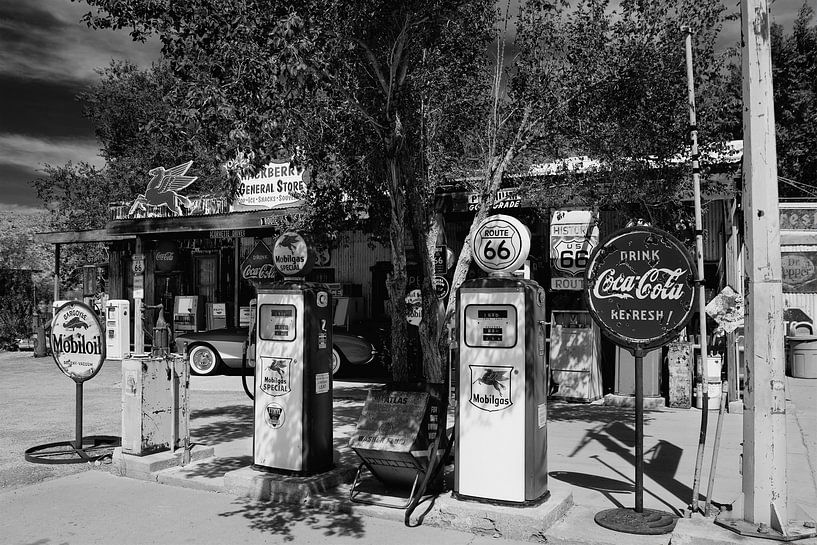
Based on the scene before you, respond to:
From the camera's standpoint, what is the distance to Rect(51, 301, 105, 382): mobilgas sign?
8.17 m

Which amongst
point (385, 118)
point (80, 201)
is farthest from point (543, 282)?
point (80, 201)

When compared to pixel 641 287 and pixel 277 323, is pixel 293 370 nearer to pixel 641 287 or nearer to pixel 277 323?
pixel 277 323

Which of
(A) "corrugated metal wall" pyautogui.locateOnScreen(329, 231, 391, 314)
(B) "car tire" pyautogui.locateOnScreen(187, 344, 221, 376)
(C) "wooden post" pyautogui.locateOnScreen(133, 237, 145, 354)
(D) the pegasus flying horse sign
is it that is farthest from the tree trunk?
(D) the pegasus flying horse sign

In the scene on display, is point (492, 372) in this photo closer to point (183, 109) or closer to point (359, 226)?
point (183, 109)

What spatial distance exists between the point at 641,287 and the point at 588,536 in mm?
1926

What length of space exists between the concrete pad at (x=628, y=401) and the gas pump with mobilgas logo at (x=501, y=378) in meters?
6.51

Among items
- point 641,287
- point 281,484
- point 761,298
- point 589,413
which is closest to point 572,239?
point 589,413

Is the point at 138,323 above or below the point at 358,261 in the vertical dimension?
below

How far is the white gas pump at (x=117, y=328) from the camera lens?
63.0 feet

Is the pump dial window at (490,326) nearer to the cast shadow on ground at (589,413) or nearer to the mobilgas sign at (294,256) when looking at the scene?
the mobilgas sign at (294,256)

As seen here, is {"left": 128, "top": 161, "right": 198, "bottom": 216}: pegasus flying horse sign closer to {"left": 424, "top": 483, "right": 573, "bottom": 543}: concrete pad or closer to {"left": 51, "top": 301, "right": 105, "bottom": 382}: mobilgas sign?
{"left": 51, "top": 301, "right": 105, "bottom": 382}: mobilgas sign

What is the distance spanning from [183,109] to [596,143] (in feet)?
17.7

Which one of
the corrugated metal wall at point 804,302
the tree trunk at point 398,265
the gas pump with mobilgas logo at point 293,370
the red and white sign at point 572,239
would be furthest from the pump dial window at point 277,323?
the corrugated metal wall at point 804,302

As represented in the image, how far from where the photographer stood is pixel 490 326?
18.6ft
